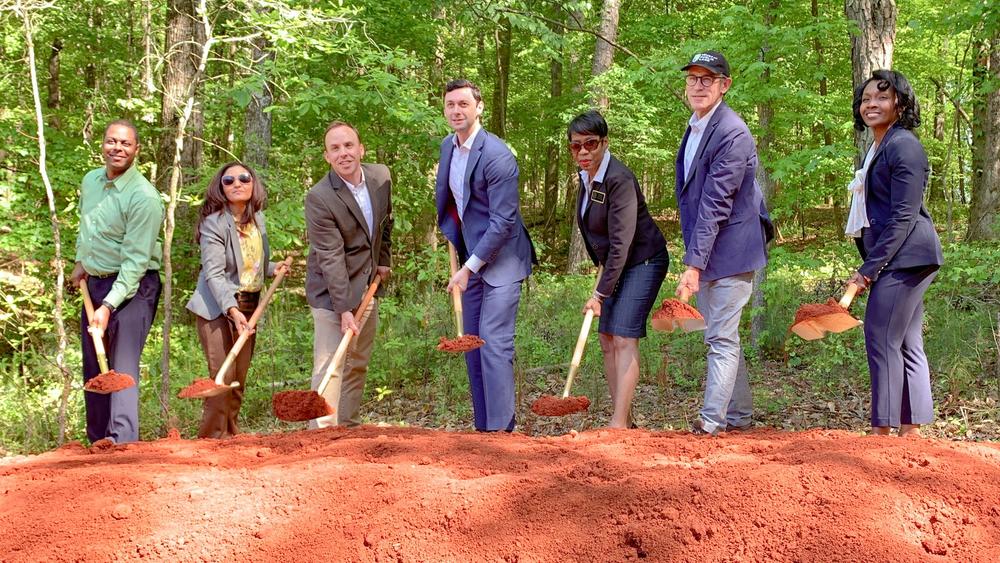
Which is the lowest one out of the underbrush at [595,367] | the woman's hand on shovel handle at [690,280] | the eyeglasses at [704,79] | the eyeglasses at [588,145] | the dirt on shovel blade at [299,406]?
the underbrush at [595,367]

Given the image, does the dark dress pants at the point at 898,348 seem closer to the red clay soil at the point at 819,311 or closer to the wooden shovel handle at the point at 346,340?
the red clay soil at the point at 819,311

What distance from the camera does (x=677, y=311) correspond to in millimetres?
3906

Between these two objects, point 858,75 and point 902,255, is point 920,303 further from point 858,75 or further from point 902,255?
point 858,75

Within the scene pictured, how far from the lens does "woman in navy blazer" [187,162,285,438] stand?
182 inches

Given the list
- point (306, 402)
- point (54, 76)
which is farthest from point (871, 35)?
point (54, 76)

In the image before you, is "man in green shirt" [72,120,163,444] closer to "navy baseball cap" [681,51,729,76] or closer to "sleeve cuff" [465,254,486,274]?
"sleeve cuff" [465,254,486,274]

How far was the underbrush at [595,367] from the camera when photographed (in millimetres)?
6207

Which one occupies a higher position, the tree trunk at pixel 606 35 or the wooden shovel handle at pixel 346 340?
the tree trunk at pixel 606 35

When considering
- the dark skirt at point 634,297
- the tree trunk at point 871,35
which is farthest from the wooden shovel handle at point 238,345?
the tree trunk at point 871,35

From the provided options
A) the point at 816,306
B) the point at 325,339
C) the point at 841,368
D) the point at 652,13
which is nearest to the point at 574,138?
the point at 816,306

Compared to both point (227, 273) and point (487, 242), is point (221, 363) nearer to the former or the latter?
point (227, 273)

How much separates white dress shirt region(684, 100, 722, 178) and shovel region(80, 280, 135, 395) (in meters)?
3.36

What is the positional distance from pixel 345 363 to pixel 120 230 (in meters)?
1.58

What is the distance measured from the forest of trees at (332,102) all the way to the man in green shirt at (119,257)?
Result: 75 cm
